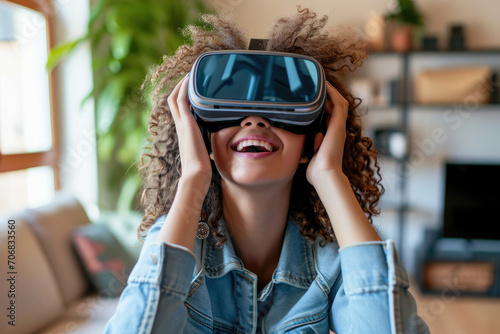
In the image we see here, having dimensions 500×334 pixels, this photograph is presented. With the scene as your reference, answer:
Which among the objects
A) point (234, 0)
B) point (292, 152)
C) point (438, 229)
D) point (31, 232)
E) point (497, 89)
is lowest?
point (438, 229)

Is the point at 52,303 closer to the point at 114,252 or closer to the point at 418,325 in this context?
the point at 114,252

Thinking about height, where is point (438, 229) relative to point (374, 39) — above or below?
below

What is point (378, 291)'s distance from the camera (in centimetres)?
79

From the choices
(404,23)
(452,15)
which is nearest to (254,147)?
(404,23)

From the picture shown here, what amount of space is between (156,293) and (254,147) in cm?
34

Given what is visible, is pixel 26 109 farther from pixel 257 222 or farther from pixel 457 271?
pixel 457 271

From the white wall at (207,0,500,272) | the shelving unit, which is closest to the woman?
the shelving unit

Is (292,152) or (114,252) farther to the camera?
(114,252)

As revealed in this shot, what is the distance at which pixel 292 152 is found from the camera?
0.90m

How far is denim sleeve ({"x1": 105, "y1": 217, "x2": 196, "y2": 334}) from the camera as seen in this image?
2.45 feet

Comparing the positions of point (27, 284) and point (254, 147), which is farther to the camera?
point (27, 284)

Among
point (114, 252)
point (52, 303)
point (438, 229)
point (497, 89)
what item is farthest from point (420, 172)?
point (52, 303)

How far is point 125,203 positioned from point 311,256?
1832 millimetres

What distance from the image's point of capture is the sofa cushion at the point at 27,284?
1.63 m
